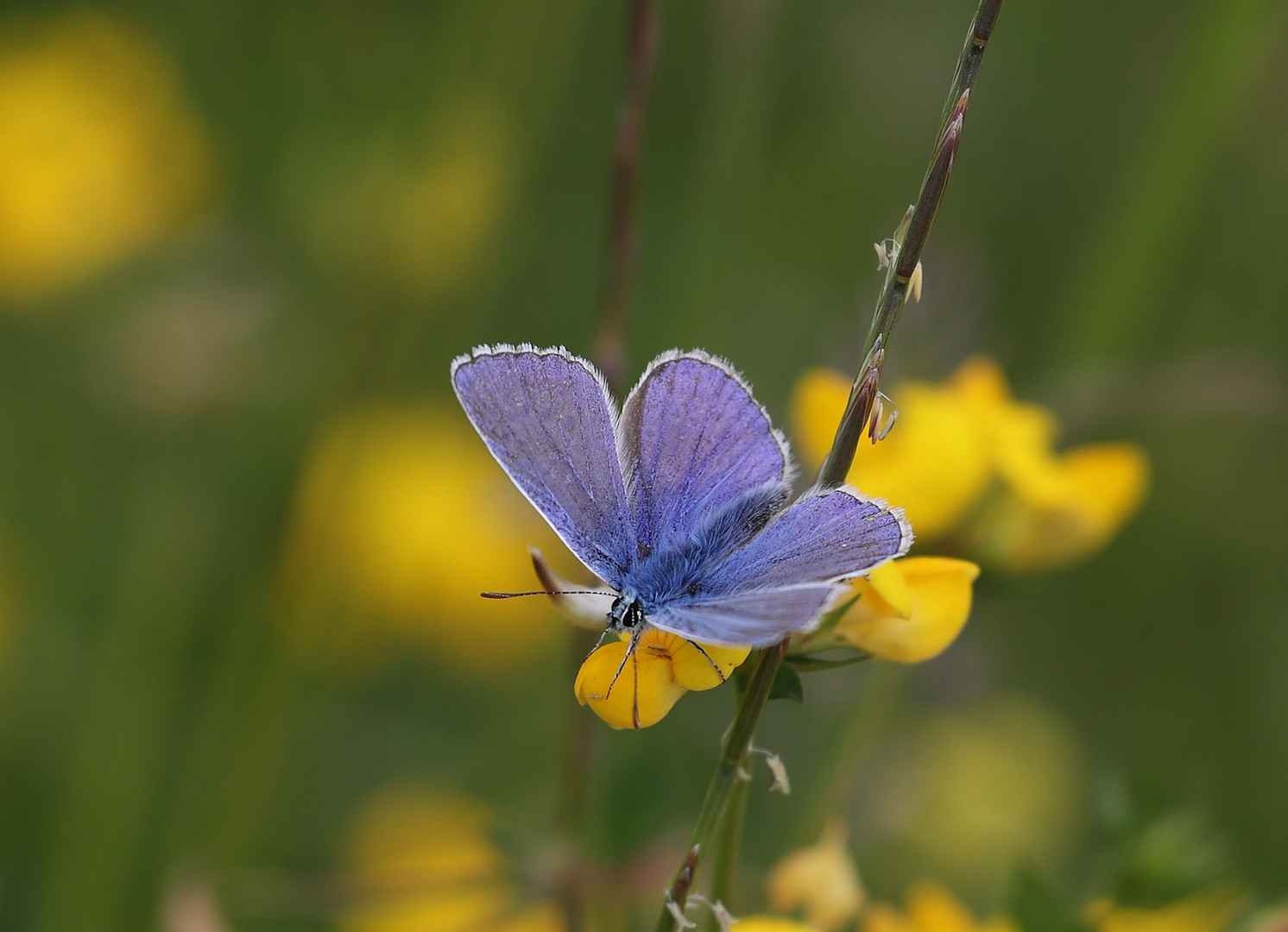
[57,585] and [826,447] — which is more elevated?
[826,447]

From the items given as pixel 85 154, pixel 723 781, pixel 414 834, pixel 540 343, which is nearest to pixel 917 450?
pixel 723 781

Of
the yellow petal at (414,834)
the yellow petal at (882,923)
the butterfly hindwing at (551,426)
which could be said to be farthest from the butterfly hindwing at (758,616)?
the yellow petal at (414,834)

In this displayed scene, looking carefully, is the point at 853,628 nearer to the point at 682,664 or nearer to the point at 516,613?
the point at 682,664

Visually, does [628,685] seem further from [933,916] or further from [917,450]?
[917,450]

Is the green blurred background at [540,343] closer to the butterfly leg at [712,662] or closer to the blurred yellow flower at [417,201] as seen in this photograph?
the blurred yellow flower at [417,201]

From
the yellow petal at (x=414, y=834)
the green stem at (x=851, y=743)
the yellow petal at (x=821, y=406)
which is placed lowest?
the yellow petal at (x=414, y=834)

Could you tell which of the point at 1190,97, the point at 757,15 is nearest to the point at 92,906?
the point at 757,15
